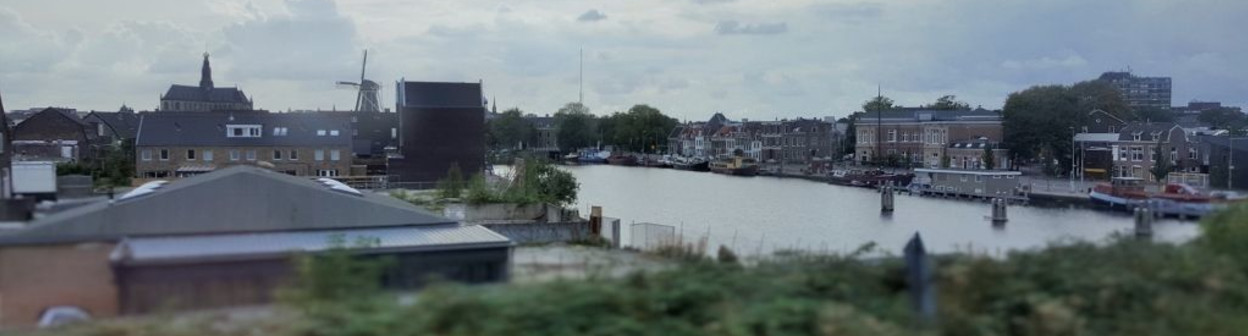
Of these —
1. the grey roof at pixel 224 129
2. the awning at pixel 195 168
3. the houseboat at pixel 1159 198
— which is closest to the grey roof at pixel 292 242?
the houseboat at pixel 1159 198

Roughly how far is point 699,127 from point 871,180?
180 ft

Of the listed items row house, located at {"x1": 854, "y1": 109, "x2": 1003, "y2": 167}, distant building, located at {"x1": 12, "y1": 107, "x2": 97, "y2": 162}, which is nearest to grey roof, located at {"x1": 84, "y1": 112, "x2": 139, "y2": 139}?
distant building, located at {"x1": 12, "y1": 107, "x2": 97, "y2": 162}

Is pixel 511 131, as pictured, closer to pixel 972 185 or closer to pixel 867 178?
pixel 867 178

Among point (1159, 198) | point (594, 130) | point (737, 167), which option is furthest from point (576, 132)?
point (1159, 198)

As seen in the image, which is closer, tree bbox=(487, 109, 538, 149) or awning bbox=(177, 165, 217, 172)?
awning bbox=(177, 165, 217, 172)

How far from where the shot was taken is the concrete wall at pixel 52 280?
887 centimetres

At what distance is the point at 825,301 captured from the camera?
7496mm

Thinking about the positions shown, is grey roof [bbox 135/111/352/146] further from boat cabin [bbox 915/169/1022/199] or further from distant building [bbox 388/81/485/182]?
boat cabin [bbox 915/169/1022/199]

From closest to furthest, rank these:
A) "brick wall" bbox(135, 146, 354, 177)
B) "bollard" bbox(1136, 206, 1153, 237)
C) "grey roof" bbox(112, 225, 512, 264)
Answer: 1. "grey roof" bbox(112, 225, 512, 264)
2. "bollard" bbox(1136, 206, 1153, 237)
3. "brick wall" bbox(135, 146, 354, 177)

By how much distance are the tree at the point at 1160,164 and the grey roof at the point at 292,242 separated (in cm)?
3767

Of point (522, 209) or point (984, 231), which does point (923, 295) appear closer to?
point (522, 209)

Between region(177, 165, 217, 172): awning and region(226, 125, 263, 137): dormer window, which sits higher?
region(226, 125, 263, 137): dormer window

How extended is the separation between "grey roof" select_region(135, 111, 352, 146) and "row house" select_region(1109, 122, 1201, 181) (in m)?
34.6

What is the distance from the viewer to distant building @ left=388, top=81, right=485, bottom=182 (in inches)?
1690
